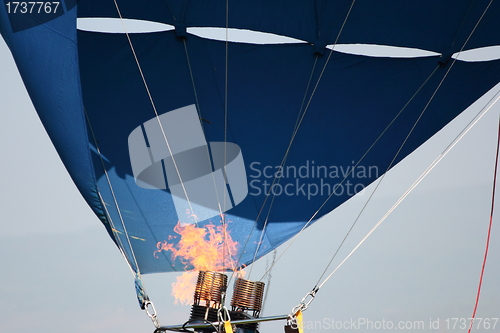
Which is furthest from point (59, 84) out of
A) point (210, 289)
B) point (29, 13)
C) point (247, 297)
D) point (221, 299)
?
point (247, 297)

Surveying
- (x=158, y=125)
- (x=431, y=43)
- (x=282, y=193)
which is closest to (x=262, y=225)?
(x=282, y=193)

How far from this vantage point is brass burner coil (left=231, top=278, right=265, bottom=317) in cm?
565

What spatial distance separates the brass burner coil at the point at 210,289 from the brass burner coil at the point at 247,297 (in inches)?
5.3

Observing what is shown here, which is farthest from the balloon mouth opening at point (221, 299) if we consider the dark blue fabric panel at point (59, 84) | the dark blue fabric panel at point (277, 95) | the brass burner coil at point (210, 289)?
the dark blue fabric panel at point (277, 95)

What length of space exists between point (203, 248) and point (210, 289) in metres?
1.74

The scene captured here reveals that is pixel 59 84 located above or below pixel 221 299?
above

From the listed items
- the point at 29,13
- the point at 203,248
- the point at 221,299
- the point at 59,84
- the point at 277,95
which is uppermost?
the point at 277,95

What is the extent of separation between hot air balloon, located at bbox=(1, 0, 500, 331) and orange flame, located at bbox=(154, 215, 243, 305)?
1.6 inches

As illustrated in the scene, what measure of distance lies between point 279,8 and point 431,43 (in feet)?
6.00

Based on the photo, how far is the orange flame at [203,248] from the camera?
7129 millimetres

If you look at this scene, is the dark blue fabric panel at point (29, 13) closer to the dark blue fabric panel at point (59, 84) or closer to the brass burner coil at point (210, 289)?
the dark blue fabric panel at point (59, 84)

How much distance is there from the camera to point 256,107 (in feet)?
25.5

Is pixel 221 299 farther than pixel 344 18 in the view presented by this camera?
No

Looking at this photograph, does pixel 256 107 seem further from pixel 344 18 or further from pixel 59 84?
pixel 59 84
